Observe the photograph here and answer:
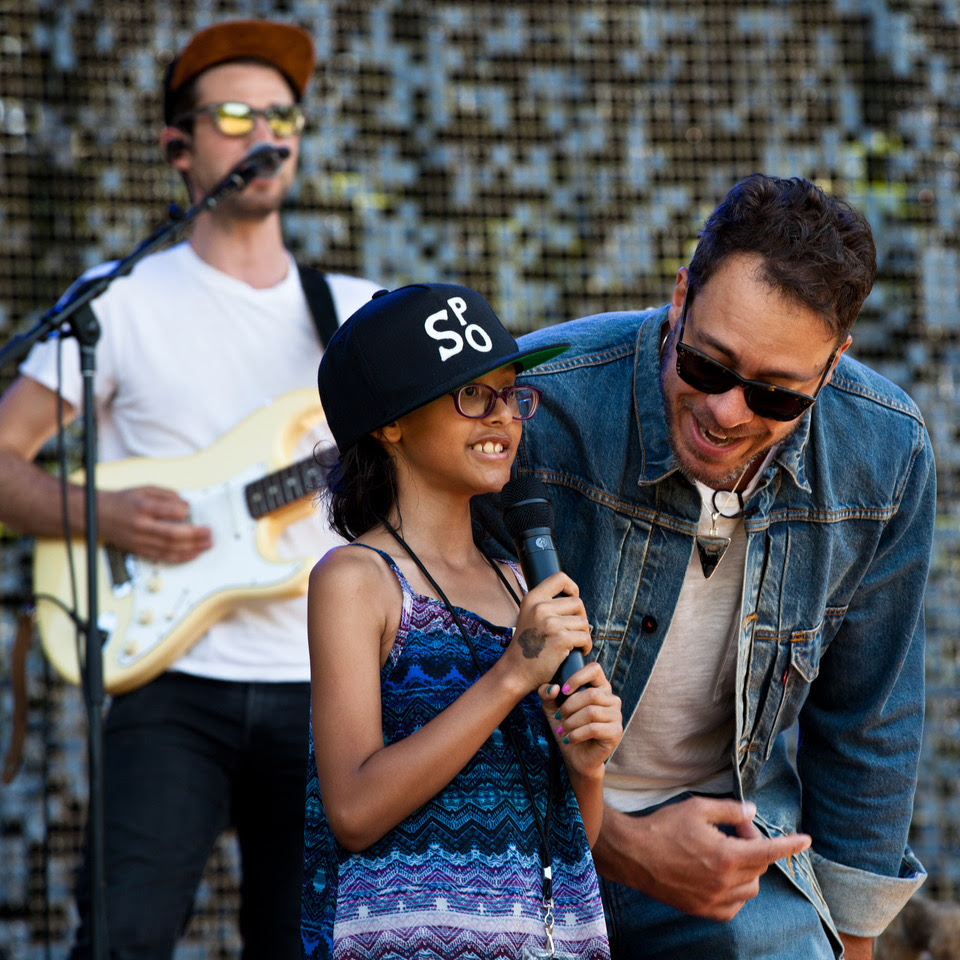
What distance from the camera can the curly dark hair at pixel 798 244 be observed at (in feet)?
7.20

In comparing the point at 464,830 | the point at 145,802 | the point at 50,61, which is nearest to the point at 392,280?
the point at 50,61

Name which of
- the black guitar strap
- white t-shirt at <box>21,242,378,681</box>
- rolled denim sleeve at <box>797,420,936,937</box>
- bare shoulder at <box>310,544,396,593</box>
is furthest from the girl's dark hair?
the black guitar strap

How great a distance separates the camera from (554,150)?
4.90m

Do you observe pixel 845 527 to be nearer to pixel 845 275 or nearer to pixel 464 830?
pixel 845 275

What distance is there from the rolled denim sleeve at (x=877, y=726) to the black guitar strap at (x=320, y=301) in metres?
1.40

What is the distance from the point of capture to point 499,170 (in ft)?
15.9

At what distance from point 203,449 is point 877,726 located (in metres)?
1.66

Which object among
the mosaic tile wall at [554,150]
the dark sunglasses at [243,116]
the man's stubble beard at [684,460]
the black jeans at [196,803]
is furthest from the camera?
the mosaic tile wall at [554,150]

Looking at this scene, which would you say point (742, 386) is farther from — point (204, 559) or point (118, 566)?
point (118, 566)

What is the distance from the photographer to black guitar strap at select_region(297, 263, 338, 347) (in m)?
3.28

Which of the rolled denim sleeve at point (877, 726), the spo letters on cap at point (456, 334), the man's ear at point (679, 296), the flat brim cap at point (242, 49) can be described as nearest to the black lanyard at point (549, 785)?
the spo letters on cap at point (456, 334)

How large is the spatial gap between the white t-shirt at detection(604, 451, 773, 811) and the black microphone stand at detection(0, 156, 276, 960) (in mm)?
940

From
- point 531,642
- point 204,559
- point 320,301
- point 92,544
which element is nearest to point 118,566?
point 204,559

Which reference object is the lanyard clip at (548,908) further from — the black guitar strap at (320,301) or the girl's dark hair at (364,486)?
the black guitar strap at (320,301)
